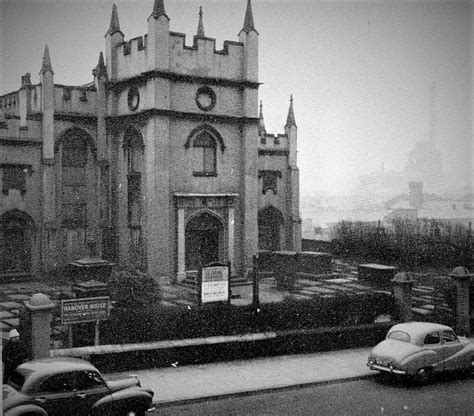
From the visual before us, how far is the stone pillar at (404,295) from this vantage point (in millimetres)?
15703

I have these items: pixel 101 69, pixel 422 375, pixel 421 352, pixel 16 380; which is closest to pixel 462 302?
pixel 421 352

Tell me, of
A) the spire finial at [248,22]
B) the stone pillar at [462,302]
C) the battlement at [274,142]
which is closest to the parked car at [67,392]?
the stone pillar at [462,302]

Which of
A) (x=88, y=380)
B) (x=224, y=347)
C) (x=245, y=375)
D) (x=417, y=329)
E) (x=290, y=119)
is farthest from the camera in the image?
(x=290, y=119)

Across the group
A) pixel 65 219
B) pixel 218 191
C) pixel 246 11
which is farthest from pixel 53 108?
pixel 246 11

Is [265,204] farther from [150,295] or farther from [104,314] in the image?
[104,314]

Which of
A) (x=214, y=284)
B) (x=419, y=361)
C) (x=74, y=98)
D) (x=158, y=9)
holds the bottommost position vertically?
(x=419, y=361)

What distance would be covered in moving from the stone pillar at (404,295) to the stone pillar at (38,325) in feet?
32.3

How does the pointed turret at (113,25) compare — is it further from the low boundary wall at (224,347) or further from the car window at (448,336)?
the car window at (448,336)

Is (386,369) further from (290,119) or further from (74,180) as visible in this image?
(290,119)

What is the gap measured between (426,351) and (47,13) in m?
13.0

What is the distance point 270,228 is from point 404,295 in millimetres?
14713

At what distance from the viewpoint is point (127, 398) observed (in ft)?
29.5

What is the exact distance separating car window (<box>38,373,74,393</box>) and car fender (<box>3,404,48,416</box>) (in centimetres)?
29

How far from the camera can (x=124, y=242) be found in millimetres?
24859
